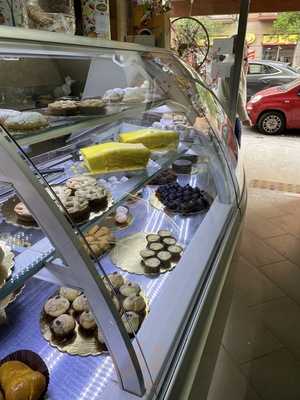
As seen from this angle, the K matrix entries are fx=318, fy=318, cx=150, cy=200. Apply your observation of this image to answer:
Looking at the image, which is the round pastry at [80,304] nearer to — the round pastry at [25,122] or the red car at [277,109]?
the round pastry at [25,122]

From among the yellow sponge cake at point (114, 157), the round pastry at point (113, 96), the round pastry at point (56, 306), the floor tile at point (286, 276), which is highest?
the round pastry at point (113, 96)

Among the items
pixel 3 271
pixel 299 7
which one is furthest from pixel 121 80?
pixel 299 7

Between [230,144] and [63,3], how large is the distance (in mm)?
1163

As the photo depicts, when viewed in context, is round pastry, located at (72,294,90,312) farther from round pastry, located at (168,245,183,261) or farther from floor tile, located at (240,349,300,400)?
floor tile, located at (240,349,300,400)

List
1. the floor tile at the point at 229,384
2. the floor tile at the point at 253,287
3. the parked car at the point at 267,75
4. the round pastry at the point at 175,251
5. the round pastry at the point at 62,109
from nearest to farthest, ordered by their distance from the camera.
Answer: the round pastry at the point at 62,109, the round pastry at the point at 175,251, the floor tile at the point at 229,384, the floor tile at the point at 253,287, the parked car at the point at 267,75

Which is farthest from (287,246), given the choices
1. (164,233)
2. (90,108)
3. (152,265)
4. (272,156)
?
(272,156)

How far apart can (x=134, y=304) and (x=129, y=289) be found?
0.10 metres

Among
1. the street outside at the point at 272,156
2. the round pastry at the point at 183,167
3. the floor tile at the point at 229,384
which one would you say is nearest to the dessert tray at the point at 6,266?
the floor tile at the point at 229,384

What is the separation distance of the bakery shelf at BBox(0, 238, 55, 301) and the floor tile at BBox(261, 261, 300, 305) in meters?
1.94

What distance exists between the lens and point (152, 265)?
4.41 feet

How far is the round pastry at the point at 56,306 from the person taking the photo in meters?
1.05

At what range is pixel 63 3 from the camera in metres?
1.24

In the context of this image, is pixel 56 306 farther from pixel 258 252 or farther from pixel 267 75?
pixel 267 75

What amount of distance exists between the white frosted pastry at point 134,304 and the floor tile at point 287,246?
6.30ft
